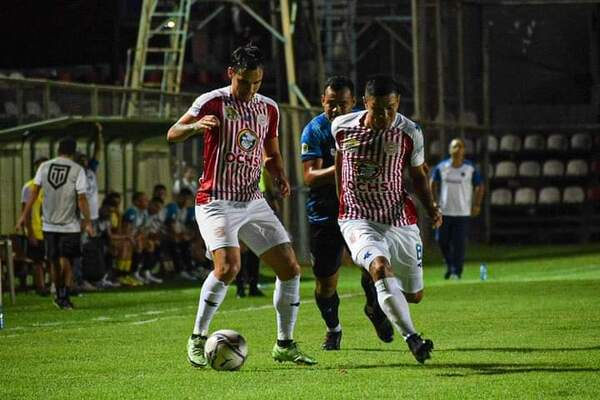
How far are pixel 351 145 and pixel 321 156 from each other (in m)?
1.33

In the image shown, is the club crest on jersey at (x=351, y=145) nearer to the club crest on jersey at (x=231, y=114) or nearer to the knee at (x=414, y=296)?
the club crest on jersey at (x=231, y=114)

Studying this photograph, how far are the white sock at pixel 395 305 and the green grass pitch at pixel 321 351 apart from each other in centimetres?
32

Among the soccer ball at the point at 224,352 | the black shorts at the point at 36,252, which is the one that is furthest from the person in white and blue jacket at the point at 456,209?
the soccer ball at the point at 224,352

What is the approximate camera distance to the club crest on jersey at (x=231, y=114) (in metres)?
11.6

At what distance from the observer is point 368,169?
11.7 meters

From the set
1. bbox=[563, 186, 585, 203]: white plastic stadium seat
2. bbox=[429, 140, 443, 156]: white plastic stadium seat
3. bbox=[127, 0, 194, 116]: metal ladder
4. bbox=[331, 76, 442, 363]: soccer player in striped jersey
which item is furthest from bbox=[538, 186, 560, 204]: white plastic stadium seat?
bbox=[331, 76, 442, 363]: soccer player in striped jersey

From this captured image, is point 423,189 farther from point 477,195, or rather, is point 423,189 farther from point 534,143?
point 534,143

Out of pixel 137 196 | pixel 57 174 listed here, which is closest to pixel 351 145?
pixel 57 174

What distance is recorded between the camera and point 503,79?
39.9 metres

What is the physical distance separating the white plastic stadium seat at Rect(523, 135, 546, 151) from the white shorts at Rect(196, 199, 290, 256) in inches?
1072

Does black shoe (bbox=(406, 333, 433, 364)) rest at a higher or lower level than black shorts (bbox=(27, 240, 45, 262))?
lower

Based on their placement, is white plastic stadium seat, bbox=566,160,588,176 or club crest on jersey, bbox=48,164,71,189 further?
white plastic stadium seat, bbox=566,160,588,176

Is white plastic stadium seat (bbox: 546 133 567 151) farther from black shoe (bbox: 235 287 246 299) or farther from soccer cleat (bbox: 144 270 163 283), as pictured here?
black shoe (bbox: 235 287 246 299)

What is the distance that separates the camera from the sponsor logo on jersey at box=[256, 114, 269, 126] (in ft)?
38.4
